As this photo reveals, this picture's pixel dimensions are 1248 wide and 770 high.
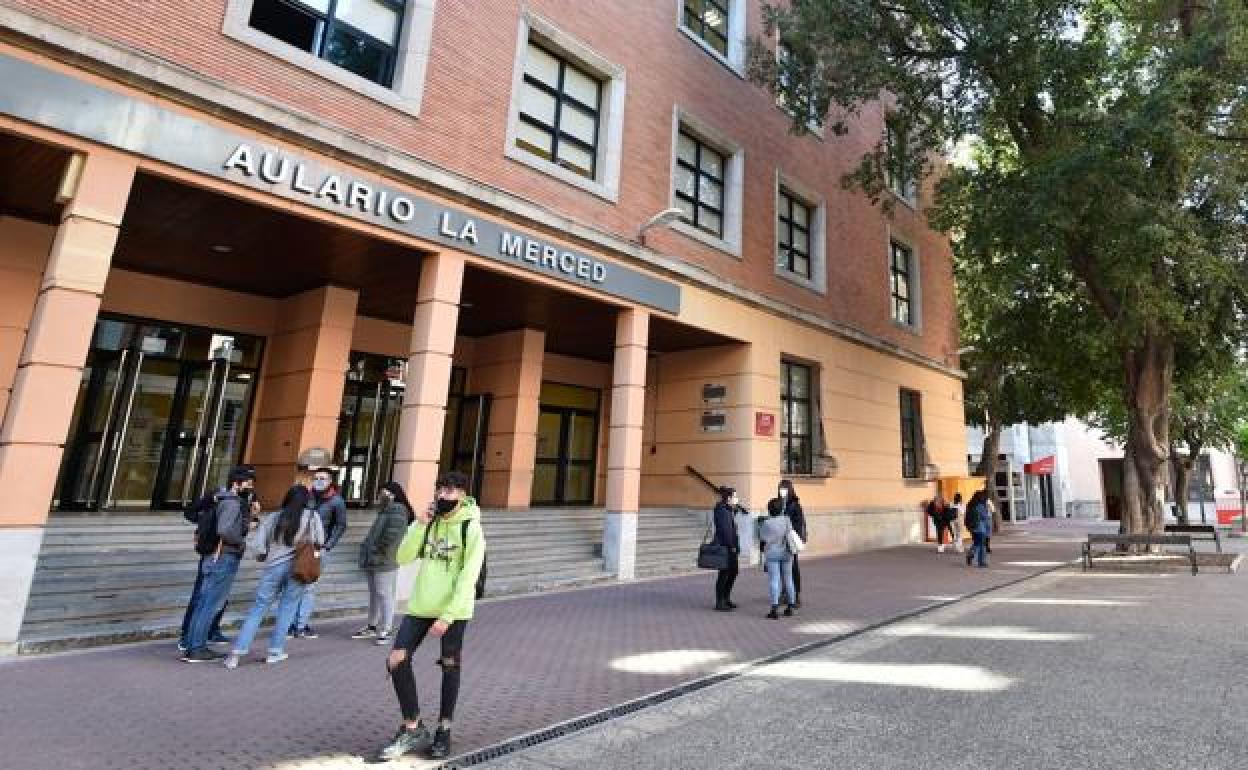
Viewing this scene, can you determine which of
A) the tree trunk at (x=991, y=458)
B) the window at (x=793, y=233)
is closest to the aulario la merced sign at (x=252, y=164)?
the window at (x=793, y=233)

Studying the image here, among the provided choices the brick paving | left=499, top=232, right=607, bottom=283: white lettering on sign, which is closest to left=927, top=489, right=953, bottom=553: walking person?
the brick paving

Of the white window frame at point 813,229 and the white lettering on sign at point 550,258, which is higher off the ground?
the white window frame at point 813,229

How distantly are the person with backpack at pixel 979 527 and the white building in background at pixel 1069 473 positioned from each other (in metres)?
29.7

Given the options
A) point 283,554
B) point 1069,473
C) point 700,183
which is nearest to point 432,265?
point 283,554

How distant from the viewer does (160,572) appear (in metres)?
7.66

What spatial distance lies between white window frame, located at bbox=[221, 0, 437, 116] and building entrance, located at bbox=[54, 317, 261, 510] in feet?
19.8

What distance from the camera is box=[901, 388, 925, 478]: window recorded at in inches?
808

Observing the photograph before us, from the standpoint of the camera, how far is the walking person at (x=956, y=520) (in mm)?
17906

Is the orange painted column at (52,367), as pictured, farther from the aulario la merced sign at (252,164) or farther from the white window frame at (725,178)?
the white window frame at (725,178)

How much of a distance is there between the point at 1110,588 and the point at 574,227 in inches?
432

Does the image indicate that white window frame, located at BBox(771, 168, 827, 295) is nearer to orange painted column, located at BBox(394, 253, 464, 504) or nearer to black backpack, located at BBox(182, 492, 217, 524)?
orange painted column, located at BBox(394, 253, 464, 504)

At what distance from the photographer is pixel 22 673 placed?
532 centimetres

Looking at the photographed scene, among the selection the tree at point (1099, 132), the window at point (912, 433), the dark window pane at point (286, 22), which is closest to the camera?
the dark window pane at point (286, 22)

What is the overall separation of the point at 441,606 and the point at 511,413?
10.8 meters
